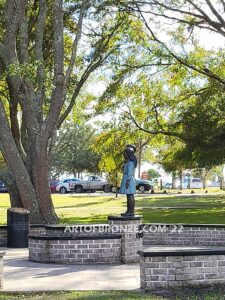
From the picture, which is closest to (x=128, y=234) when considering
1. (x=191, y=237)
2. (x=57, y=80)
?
(x=191, y=237)

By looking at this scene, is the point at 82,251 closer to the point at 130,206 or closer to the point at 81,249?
the point at 81,249

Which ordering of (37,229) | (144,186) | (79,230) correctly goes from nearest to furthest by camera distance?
(79,230) → (37,229) → (144,186)

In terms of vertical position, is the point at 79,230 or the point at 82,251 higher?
the point at 79,230

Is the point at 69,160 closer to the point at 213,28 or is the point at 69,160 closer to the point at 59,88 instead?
the point at 213,28

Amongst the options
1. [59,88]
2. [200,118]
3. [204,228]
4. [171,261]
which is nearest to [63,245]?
[171,261]

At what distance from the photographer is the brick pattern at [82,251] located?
34.6 feet

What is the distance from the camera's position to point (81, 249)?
34.7 feet

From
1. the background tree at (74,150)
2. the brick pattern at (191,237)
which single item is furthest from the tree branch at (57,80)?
the background tree at (74,150)

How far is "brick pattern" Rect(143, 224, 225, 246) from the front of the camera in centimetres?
1311

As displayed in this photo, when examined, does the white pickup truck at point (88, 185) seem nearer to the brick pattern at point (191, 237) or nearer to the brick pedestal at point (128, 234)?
the brick pattern at point (191, 237)

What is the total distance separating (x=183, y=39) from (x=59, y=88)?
8.12 metres

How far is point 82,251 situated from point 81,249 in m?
0.05

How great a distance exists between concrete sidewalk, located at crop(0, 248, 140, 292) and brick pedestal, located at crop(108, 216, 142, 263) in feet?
1.10

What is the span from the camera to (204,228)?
13.3 metres
